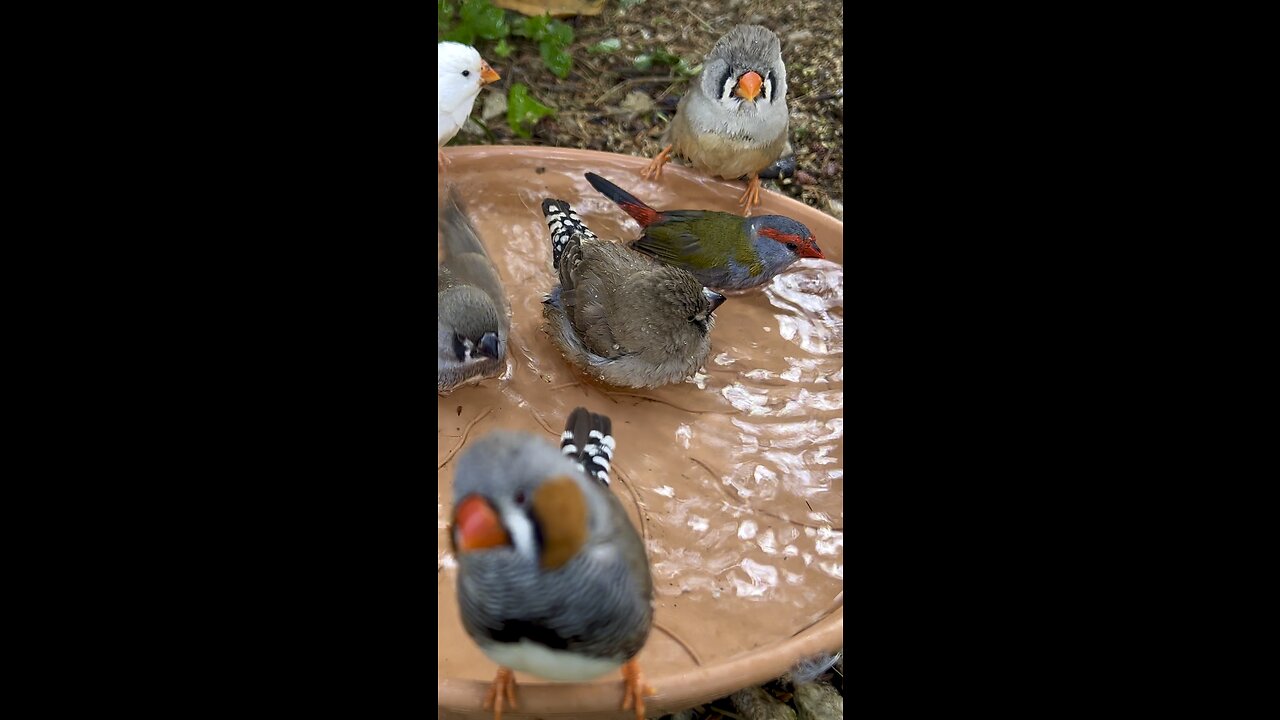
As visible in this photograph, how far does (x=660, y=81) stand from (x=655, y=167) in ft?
4.00

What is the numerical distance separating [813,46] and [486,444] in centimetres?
416

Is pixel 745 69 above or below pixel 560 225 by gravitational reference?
Result: above

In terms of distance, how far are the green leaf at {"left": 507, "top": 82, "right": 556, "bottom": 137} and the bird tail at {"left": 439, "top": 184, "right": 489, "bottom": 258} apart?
1.19 metres

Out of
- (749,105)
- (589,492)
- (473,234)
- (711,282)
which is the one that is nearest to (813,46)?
(749,105)

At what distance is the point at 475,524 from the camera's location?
5.04 ft

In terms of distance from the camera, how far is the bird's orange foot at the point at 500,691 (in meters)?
1.95

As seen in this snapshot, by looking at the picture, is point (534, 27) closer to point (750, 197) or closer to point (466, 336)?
point (750, 197)

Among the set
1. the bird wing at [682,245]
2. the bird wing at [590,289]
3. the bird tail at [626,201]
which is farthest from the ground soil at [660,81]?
the bird wing at [590,289]

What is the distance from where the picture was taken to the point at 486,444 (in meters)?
1.62

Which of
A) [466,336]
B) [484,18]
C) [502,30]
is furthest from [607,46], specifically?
[466,336]

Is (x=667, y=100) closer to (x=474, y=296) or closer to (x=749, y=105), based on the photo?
(x=749, y=105)

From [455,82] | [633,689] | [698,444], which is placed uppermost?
[455,82]

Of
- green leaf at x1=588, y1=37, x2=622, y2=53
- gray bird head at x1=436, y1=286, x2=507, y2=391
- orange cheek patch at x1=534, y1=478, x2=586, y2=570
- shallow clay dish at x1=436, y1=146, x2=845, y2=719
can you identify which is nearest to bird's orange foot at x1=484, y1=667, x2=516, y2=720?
shallow clay dish at x1=436, y1=146, x2=845, y2=719

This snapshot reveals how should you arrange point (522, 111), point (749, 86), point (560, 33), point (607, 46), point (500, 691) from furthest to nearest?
point (607, 46), point (560, 33), point (522, 111), point (749, 86), point (500, 691)
